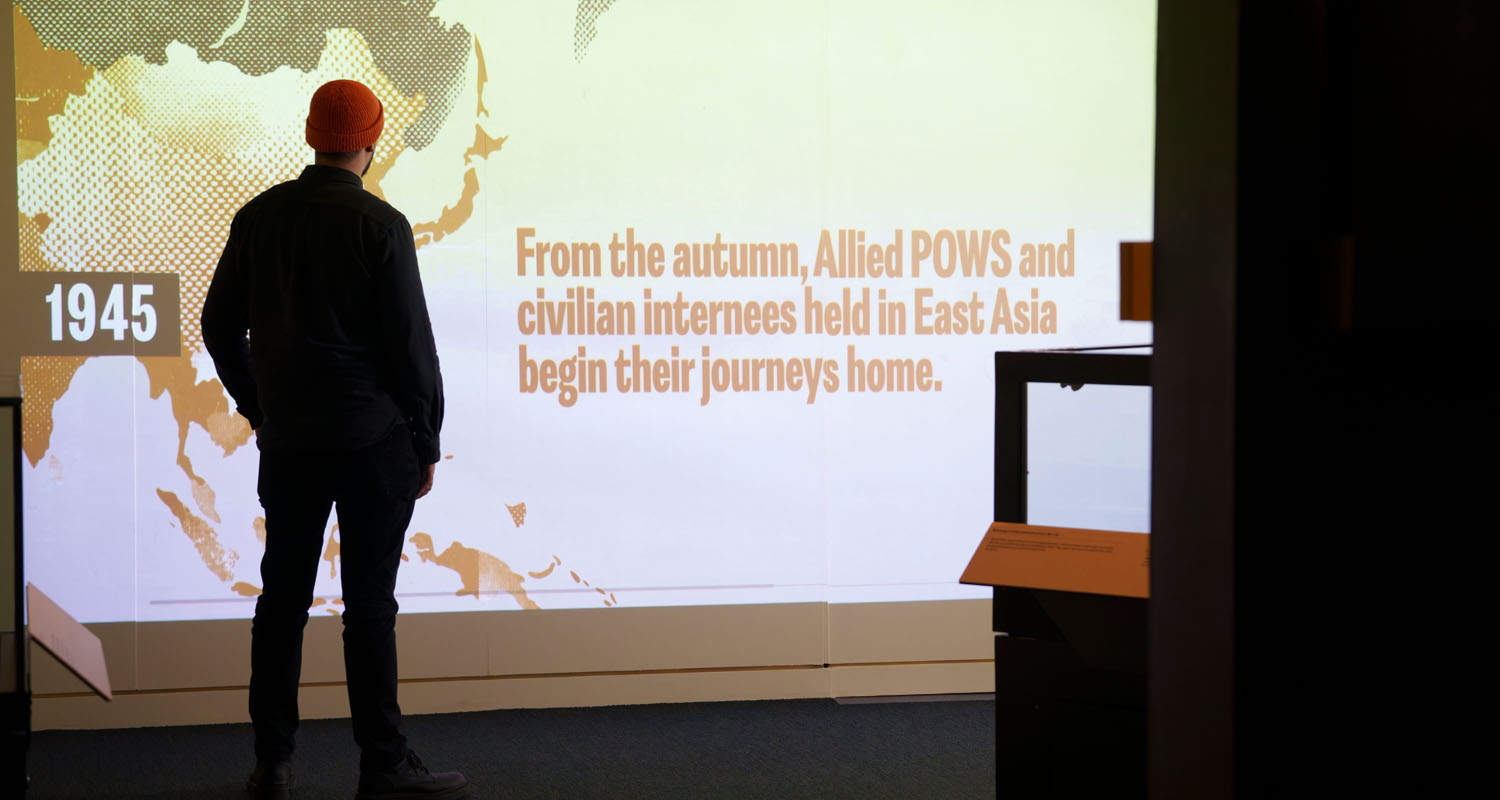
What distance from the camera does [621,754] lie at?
3447 millimetres

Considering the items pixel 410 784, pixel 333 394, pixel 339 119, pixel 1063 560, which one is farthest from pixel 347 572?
pixel 1063 560

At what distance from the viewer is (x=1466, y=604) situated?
3.44 ft

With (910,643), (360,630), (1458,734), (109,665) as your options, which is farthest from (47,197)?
(1458,734)

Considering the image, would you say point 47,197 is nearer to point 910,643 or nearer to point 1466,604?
point 910,643

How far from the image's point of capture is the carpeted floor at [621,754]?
3.18 meters

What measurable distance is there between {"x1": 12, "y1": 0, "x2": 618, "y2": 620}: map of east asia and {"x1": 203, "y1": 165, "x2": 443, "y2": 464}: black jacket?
90 centimetres

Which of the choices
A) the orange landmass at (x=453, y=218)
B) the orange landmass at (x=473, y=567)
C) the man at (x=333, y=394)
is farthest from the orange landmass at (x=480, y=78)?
the orange landmass at (x=473, y=567)

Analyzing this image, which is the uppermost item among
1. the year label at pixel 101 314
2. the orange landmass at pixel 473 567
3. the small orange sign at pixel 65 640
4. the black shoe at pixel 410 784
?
the year label at pixel 101 314

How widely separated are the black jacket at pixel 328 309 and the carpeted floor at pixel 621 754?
91 cm

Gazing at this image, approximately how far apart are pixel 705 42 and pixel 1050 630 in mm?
2391

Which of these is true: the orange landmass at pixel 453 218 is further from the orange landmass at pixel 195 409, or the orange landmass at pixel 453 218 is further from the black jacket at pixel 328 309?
the black jacket at pixel 328 309

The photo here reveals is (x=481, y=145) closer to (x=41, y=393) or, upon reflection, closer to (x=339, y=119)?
(x=339, y=119)

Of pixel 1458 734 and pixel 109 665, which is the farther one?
pixel 109 665

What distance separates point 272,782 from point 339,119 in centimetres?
137
